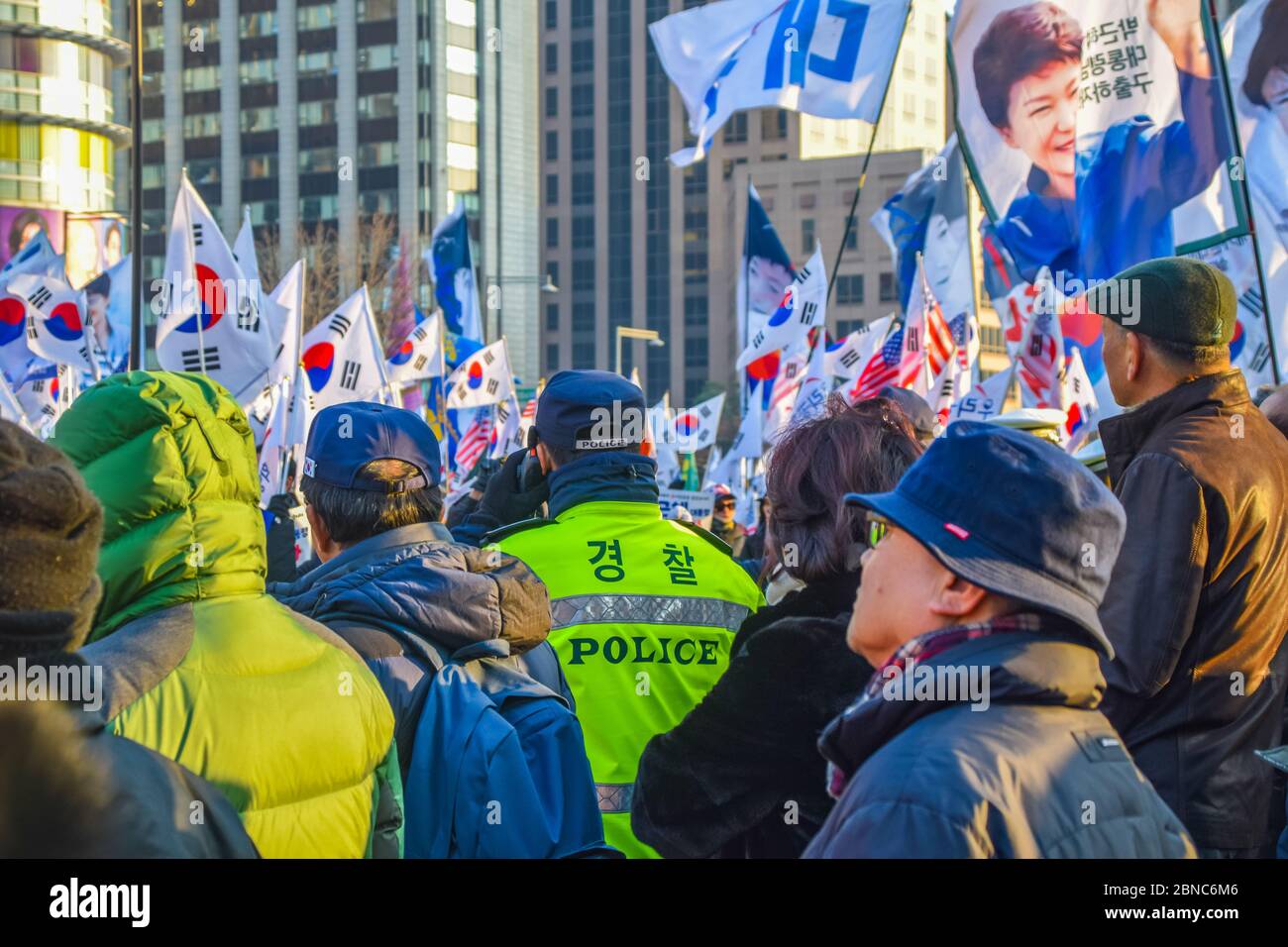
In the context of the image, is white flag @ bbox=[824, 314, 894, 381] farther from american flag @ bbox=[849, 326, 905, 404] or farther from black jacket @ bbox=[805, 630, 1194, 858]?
black jacket @ bbox=[805, 630, 1194, 858]

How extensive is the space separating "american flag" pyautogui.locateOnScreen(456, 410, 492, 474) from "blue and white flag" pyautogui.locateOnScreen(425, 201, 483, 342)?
4.06 ft

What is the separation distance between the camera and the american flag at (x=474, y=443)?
19438mm

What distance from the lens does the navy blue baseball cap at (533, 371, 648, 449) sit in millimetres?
4031

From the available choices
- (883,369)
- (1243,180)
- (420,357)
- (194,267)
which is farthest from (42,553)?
(420,357)

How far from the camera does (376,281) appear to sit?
5341 cm

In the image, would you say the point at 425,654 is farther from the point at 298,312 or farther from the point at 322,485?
the point at 298,312

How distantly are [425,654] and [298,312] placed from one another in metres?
10.6

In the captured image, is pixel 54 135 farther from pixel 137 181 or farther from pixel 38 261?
pixel 137 181

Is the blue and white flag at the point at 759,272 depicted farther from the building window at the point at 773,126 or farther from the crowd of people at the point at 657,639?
the building window at the point at 773,126

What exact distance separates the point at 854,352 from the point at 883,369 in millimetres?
2755

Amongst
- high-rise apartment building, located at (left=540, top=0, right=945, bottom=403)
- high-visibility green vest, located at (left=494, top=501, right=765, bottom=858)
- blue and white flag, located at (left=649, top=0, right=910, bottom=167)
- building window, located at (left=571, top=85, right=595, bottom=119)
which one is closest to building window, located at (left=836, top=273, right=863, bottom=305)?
high-rise apartment building, located at (left=540, top=0, right=945, bottom=403)

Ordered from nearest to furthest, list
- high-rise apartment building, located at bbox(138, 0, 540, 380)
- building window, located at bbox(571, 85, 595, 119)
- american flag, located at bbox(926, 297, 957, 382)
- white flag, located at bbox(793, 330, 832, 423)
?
white flag, located at bbox(793, 330, 832, 423), american flag, located at bbox(926, 297, 957, 382), high-rise apartment building, located at bbox(138, 0, 540, 380), building window, located at bbox(571, 85, 595, 119)

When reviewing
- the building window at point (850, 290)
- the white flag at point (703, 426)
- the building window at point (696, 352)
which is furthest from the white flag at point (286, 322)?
the building window at point (696, 352)
